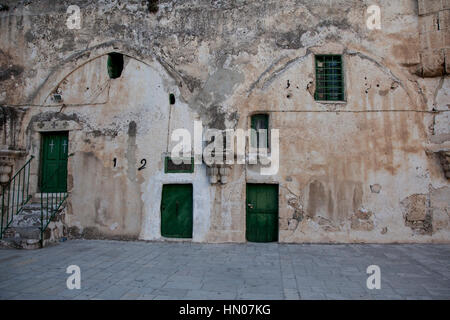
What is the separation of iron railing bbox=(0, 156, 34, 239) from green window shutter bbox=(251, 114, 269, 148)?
22.7ft

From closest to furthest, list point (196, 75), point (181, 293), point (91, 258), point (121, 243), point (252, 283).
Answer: point (181, 293) < point (252, 283) < point (91, 258) < point (121, 243) < point (196, 75)

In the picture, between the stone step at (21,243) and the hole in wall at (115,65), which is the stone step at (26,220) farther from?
the hole in wall at (115,65)

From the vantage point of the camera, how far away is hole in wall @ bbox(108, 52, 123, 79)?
939 centimetres

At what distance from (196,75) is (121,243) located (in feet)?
17.5

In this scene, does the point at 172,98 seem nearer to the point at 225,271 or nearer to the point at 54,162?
the point at 54,162

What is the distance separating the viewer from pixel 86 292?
4.59 metres

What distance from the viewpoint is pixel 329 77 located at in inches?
345

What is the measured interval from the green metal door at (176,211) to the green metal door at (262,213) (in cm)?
172

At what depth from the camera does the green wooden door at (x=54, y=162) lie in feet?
30.3

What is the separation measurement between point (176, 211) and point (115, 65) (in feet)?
16.8

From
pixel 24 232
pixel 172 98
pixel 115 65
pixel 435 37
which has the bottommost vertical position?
pixel 24 232

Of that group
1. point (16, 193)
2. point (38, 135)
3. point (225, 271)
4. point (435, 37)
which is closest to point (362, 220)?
point (225, 271)

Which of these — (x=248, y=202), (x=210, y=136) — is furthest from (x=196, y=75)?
(x=248, y=202)
